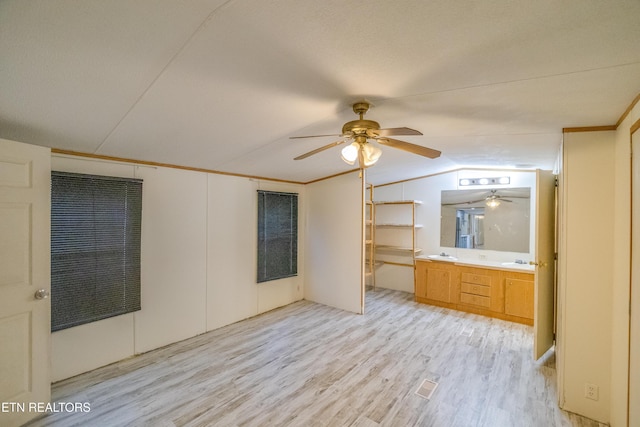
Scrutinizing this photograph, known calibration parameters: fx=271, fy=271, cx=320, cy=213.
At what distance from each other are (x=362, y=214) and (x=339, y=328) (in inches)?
68.2

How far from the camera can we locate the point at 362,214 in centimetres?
432

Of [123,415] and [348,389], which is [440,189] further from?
[123,415]

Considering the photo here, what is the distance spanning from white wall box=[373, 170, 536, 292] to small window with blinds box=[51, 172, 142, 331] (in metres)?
4.64

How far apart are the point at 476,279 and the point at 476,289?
0.16m

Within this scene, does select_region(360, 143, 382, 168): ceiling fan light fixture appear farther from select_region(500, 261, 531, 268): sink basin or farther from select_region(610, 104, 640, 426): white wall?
select_region(500, 261, 531, 268): sink basin

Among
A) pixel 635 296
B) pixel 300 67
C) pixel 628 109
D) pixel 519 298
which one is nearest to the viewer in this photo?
pixel 300 67

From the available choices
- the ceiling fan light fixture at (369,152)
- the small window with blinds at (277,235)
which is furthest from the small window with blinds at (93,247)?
the ceiling fan light fixture at (369,152)

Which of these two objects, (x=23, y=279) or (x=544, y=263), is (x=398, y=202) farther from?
(x=23, y=279)

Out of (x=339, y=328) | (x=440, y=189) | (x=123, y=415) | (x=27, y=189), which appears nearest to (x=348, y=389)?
(x=339, y=328)

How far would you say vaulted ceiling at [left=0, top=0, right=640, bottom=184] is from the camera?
103 cm

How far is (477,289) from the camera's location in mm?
4328

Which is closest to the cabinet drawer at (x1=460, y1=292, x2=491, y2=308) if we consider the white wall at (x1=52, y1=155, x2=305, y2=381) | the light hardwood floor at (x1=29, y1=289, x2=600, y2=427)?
the light hardwood floor at (x1=29, y1=289, x2=600, y2=427)

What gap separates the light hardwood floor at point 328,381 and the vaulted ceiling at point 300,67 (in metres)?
2.23

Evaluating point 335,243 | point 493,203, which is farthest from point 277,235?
point 493,203
